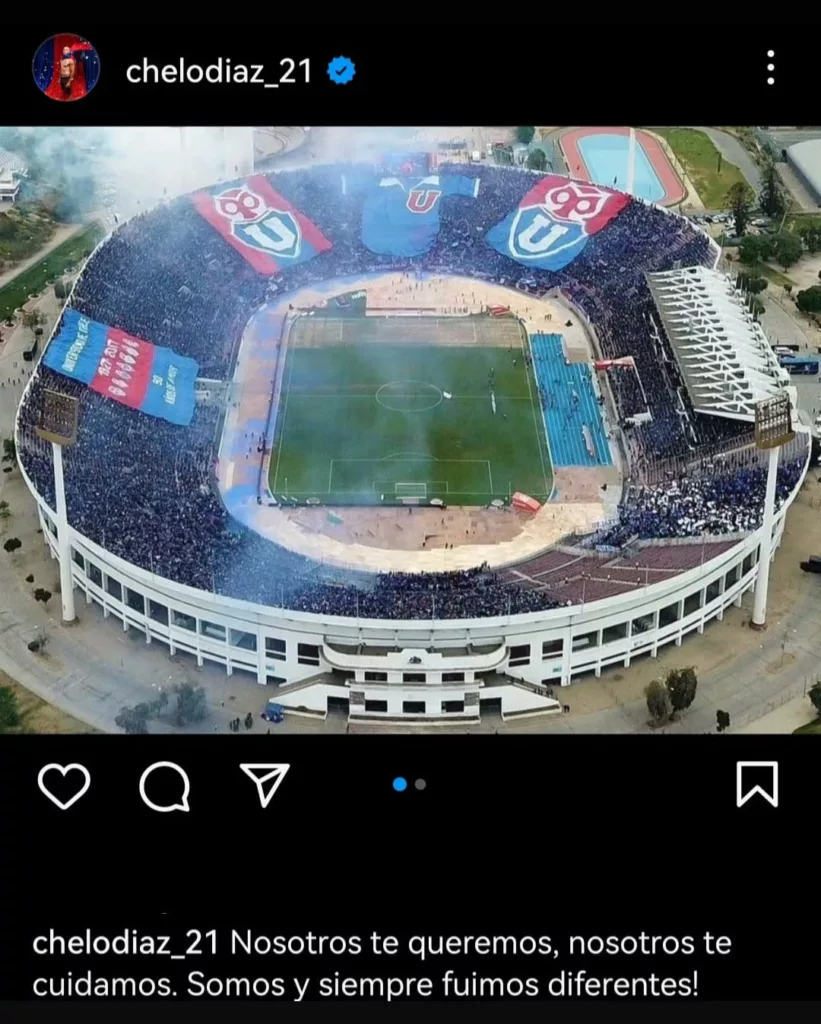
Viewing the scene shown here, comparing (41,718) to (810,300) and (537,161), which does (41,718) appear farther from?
(537,161)

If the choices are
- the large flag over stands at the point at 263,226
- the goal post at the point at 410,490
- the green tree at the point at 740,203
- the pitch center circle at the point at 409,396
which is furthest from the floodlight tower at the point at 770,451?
the green tree at the point at 740,203

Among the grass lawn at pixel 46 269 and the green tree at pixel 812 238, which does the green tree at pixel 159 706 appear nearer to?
the grass lawn at pixel 46 269

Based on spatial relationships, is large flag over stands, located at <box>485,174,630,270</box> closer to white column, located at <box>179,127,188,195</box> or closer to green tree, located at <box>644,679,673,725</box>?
white column, located at <box>179,127,188,195</box>

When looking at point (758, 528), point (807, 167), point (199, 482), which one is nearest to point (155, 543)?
point (199, 482)

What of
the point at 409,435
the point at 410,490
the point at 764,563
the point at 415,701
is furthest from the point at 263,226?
the point at 415,701

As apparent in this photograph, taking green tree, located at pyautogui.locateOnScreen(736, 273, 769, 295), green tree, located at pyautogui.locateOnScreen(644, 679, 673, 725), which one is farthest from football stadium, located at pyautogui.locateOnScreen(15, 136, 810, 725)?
green tree, located at pyautogui.locateOnScreen(644, 679, 673, 725)

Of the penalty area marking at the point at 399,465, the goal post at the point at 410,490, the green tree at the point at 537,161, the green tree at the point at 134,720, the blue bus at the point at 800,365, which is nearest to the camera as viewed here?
the green tree at the point at 134,720
